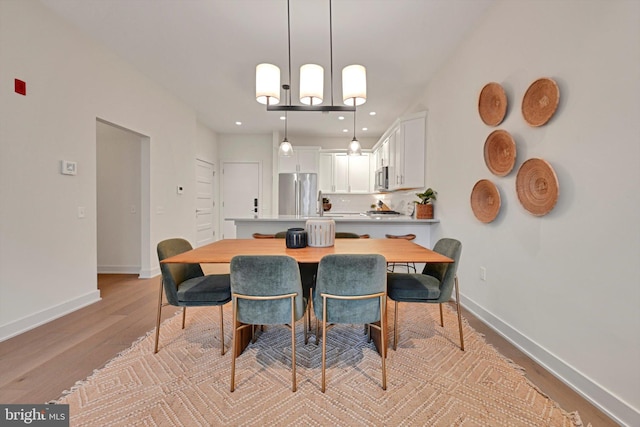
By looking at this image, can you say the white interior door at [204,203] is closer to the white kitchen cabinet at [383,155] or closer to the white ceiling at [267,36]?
the white ceiling at [267,36]

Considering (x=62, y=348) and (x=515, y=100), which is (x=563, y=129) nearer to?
(x=515, y=100)

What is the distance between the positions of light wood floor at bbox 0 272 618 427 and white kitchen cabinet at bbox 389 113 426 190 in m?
2.04

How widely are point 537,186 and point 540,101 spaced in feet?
1.87

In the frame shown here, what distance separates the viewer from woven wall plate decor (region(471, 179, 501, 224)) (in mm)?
2385

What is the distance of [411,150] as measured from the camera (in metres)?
4.09

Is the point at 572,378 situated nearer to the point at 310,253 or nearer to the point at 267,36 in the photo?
the point at 310,253

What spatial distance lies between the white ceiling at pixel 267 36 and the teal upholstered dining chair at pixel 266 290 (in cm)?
226

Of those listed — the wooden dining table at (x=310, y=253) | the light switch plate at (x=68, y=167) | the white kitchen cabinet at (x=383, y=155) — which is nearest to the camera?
the wooden dining table at (x=310, y=253)

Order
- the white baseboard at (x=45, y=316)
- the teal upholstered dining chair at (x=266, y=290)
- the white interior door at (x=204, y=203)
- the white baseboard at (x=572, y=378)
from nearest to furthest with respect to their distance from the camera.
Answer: the white baseboard at (x=572, y=378), the teal upholstered dining chair at (x=266, y=290), the white baseboard at (x=45, y=316), the white interior door at (x=204, y=203)

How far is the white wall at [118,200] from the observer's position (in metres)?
4.09

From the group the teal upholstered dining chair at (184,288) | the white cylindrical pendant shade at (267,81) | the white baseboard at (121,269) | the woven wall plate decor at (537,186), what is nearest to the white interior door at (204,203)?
the white baseboard at (121,269)
